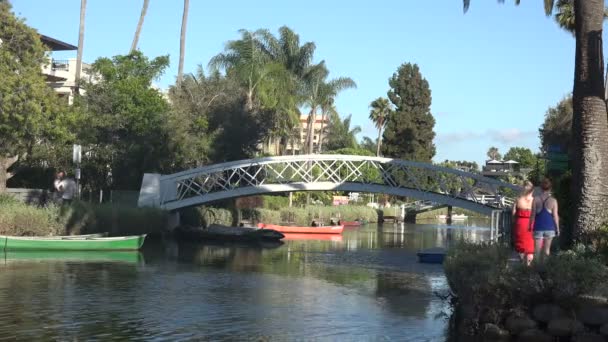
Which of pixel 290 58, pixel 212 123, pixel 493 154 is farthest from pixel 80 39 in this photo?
pixel 493 154

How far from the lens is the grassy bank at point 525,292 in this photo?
1302 centimetres

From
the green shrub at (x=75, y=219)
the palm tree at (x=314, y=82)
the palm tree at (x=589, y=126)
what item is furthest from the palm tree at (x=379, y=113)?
the palm tree at (x=589, y=126)

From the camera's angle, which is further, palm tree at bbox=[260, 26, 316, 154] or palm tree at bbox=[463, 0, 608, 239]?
palm tree at bbox=[260, 26, 316, 154]

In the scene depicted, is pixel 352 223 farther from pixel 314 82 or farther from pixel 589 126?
pixel 589 126

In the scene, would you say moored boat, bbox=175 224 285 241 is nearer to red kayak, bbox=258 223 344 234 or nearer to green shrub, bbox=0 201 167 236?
green shrub, bbox=0 201 167 236

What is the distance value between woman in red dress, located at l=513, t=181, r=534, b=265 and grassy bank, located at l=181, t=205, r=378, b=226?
32454 millimetres

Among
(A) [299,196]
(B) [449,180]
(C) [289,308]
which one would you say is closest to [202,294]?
(C) [289,308]

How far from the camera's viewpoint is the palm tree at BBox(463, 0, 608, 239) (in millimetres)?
16891

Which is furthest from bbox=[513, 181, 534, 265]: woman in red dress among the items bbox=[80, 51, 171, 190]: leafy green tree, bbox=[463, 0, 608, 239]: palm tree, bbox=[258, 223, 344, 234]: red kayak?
bbox=[258, 223, 344, 234]: red kayak

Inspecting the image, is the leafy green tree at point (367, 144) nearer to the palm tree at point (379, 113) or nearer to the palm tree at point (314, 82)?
the palm tree at point (379, 113)

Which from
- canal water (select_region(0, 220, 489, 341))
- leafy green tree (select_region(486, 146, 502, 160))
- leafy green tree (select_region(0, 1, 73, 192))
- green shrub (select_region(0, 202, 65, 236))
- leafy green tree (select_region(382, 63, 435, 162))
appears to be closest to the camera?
canal water (select_region(0, 220, 489, 341))

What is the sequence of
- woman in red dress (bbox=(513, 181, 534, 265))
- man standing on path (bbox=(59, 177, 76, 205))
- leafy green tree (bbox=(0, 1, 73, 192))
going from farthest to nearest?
man standing on path (bbox=(59, 177, 76, 205)) < leafy green tree (bbox=(0, 1, 73, 192)) < woman in red dress (bbox=(513, 181, 534, 265))

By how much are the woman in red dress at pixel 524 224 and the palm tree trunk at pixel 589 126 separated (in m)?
1.34

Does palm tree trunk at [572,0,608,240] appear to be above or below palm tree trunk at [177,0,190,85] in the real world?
below
